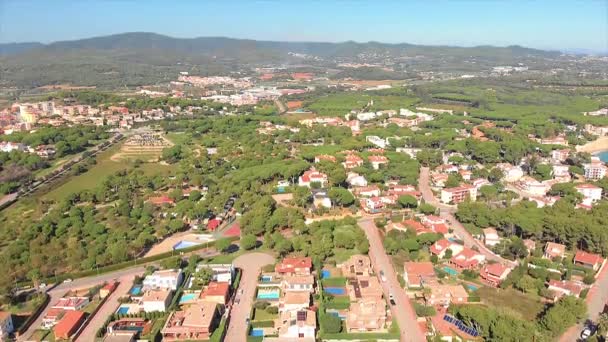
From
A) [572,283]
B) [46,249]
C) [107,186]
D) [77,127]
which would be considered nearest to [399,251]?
[572,283]

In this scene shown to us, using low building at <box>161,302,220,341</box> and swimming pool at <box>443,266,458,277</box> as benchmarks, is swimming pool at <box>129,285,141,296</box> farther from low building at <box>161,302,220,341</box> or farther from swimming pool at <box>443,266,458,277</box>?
swimming pool at <box>443,266,458,277</box>

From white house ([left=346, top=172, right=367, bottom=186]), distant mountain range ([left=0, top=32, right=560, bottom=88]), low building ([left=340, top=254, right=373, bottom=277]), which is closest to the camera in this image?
low building ([left=340, top=254, right=373, bottom=277])

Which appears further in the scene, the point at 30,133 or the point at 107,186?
the point at 30,133

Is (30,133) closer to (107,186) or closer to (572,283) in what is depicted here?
(107,186)

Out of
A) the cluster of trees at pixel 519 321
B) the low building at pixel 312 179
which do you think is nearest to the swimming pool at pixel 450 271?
the cluster of trees at pixel 519 321

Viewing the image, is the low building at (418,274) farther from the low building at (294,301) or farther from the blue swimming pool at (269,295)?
the blue swimming pool at (269,295)

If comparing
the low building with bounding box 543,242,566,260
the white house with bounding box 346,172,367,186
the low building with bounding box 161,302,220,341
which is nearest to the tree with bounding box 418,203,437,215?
the white house with bounding box 346,172,367,186
